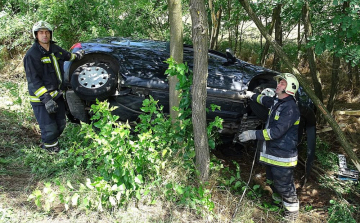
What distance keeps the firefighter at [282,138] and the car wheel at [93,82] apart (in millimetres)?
1852

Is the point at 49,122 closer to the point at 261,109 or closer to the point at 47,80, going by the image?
the point at 47,80

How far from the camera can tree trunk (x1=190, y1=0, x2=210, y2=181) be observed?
106 inches

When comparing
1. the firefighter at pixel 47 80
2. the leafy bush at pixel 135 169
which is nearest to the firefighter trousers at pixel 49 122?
the firefighter at pixel 47 80

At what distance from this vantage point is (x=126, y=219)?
2627 millimetres

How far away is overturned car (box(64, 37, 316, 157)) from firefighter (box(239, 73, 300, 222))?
41cm

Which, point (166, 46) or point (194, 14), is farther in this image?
point (166, 46)

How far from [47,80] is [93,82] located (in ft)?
2.03

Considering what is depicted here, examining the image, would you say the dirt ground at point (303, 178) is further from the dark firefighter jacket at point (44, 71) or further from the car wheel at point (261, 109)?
the dark firefighter jacket at point (44, 71)

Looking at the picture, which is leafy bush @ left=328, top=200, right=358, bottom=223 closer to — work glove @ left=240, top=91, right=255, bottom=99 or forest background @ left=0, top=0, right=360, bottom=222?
forest background @ left=0, top=0, right=360, bottom=222

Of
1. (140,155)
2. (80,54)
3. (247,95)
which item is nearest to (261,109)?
(247,95)

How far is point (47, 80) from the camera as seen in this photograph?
3861 mm

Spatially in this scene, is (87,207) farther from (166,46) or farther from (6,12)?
(6,12)

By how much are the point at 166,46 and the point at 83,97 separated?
161 cm

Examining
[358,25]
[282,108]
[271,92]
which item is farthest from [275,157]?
[358,25]
